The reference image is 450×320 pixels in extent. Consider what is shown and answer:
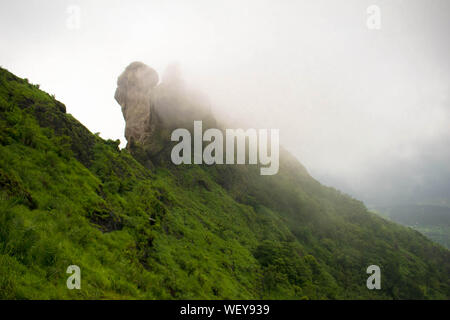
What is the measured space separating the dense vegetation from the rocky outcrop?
10.3 m

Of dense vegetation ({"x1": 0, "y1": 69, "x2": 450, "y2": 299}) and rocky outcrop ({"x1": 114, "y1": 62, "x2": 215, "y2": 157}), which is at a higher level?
rocky outcrop ({"x1": 114, "y1": 62, "x2": 215, "y2": 157})

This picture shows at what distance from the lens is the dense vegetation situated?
9.52 meters

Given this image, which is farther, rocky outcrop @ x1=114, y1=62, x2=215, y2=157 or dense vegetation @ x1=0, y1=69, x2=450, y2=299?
rocky outcrop @ x1=114, y1=62, x2=215, y2=157

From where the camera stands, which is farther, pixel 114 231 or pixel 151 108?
pixel 151 108

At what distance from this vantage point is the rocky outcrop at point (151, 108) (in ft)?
194

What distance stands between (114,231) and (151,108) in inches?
2081

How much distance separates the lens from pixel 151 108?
6312 cm

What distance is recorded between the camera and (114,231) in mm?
15594

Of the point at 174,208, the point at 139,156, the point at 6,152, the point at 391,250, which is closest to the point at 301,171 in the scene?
the point at 391,250

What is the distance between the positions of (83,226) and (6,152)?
245 inches

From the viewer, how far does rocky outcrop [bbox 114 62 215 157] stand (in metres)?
59.2

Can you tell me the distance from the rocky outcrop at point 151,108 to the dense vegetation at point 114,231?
1035cm

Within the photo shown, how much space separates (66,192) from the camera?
1452cm

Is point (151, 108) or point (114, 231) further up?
point (151, 108)
